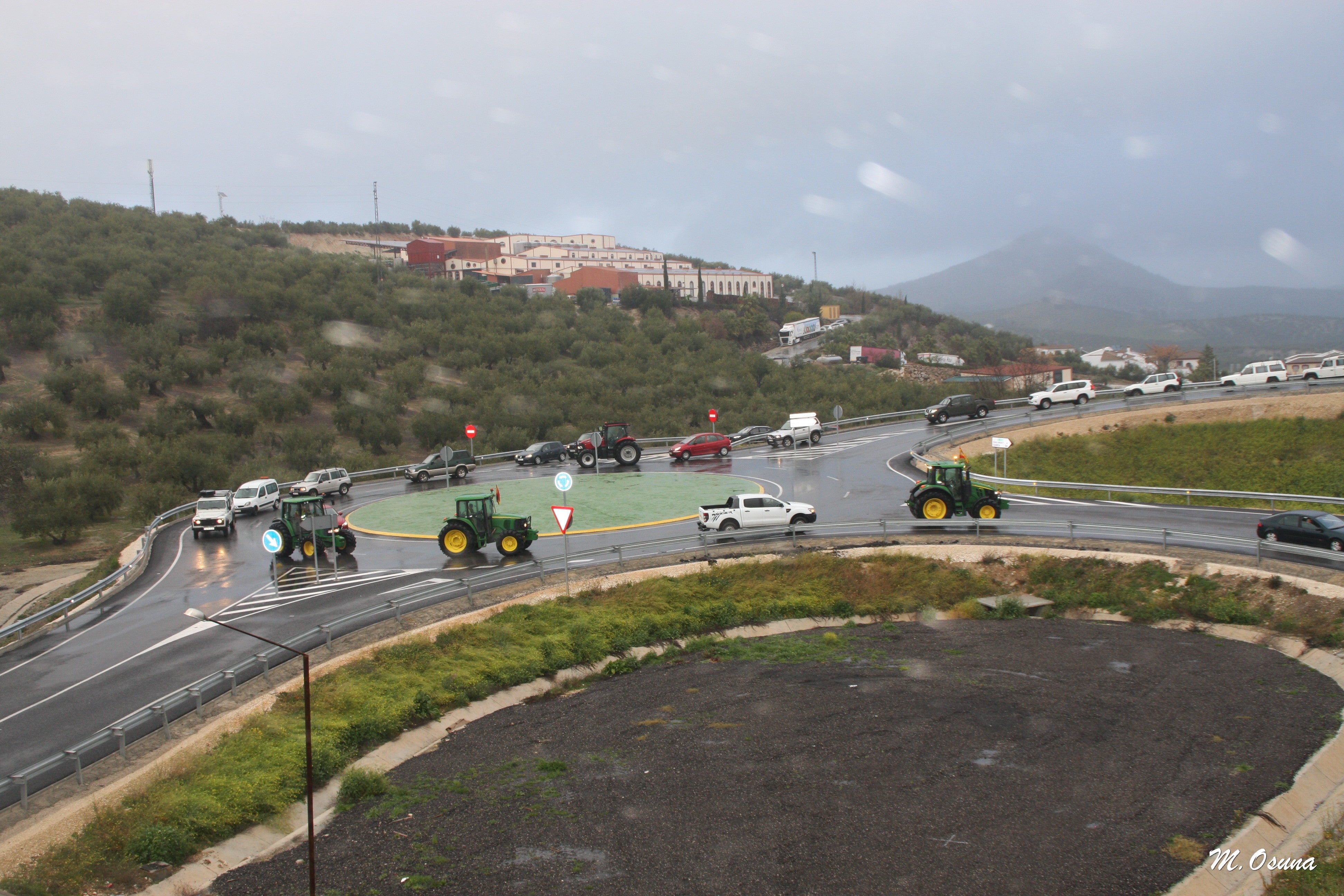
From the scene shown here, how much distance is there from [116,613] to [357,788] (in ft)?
43.4

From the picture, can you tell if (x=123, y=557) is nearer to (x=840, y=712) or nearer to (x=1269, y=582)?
(x=840, y=712)

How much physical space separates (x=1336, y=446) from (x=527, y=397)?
51086 mm

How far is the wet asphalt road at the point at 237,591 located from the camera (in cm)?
1549

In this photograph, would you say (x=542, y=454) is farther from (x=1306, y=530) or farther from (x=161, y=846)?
(x=161, y=846)

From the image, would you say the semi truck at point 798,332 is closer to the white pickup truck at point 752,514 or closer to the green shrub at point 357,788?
the white pickup truck at point 752,514

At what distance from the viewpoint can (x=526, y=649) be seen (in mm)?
18281

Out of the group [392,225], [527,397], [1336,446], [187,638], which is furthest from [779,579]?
[392,225]

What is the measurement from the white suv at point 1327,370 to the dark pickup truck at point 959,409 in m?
19.0

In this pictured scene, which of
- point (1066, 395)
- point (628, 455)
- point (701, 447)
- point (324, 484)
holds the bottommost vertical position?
point (324, 484)

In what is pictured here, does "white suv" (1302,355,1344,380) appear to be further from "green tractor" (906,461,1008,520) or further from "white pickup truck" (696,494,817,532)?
"white pickup truck" (696,494,817,532)

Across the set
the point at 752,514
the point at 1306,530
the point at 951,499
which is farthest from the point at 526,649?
the point at 1306,530

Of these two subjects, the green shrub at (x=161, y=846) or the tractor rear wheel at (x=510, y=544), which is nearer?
the green shrub at (x=161, y=846)

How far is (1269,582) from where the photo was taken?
1903cm

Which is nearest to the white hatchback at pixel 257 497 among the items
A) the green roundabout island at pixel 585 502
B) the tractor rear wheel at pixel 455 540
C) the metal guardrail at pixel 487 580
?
the green roundabout island at pixel 585 502
